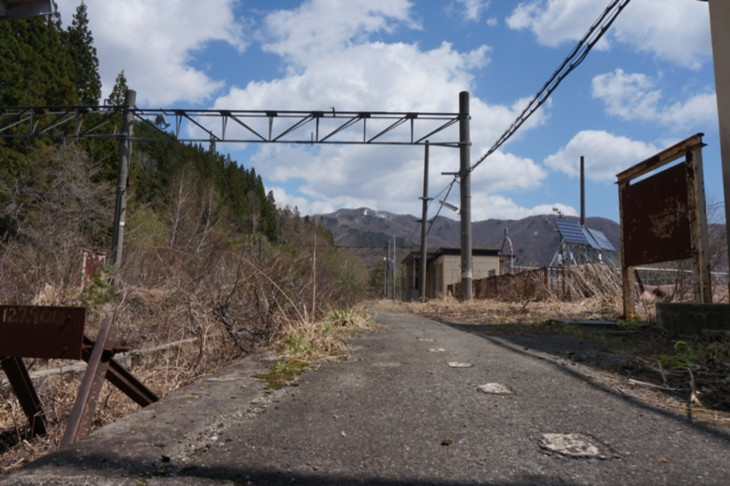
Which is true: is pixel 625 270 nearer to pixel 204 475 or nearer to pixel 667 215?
pixel 667 215

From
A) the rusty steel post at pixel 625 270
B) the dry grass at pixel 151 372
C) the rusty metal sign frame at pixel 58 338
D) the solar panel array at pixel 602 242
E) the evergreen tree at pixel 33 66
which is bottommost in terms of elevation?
the dry grass at pixel 151 372

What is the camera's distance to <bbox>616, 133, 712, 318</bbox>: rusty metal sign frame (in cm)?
523

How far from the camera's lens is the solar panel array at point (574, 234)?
18.2 metres

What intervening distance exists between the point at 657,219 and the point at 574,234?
13629 mm

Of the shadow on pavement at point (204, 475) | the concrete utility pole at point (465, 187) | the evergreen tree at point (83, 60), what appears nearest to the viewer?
the shadow on pavement at point (204, 475)

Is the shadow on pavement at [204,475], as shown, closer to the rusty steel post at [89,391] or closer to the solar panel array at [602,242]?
the rusty steel post at [89,391]

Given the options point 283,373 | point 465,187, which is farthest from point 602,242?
point 283,373

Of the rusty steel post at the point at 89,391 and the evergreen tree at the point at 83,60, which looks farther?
the evergreen tree at the point at 83,60

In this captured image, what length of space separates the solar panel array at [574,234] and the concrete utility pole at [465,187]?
14.4 ft

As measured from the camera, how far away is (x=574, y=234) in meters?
18.8

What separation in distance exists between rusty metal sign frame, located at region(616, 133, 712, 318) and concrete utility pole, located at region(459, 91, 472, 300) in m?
9.29

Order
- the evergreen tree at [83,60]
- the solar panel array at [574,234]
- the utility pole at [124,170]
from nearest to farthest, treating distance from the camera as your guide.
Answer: the utility pole at [124,170]
the solar panel array at [574,234]
the evergreen tree at [83,60]

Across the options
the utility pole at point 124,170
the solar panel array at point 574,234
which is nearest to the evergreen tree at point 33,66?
the utility pole at point 124,170

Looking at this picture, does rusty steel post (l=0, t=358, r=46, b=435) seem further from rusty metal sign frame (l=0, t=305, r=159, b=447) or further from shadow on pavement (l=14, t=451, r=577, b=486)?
shadow on pavement (l=14, t=451, r=577, b=486)
